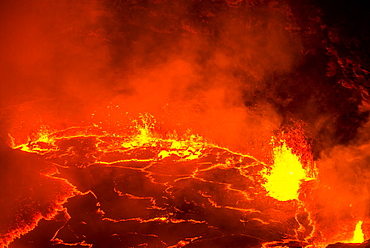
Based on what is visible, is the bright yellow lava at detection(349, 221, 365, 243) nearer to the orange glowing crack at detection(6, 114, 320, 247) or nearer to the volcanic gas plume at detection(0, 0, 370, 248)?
the volcanic gas plume at detection(0, 0, 370, 248)

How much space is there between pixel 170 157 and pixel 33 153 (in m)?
2.71

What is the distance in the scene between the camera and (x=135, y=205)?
6.12 meters

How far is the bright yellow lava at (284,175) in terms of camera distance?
6434mm

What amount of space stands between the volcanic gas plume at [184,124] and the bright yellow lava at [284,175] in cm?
3

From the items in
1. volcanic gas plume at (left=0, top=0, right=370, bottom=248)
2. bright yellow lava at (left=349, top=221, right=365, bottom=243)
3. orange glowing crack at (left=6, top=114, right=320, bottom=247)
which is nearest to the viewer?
bright yellow lava at (left=349, top=221, right=365, bottom=243)

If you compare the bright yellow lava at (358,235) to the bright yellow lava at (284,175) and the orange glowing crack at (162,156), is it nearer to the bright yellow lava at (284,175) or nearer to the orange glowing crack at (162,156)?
the orange glowing crack at (162,156)

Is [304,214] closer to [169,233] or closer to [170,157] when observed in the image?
[169,233]

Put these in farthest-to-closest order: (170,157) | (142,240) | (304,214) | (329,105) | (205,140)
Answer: (205,140) < (170,157) < (329,105) < (304,214) < (142,240)

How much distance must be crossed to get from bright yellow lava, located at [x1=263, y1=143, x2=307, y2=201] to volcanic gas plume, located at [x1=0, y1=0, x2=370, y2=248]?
27 millimetres

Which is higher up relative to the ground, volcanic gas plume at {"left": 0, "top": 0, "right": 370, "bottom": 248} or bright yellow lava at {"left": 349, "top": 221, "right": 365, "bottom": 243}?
volcanic gas plume at {"left": 0, "top": 0, "right": 370, "bottom": 248}

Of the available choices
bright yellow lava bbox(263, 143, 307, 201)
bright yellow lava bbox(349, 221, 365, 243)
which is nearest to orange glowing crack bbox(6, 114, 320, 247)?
bright yellow lava bbox(263, 143, 307, 201)

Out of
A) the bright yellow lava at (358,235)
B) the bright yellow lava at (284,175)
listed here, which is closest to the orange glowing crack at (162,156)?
the bright yellow lava at (284,175)

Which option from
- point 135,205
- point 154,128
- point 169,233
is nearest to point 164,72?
point 154,128

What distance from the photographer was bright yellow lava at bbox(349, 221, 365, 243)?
5.62 meters
